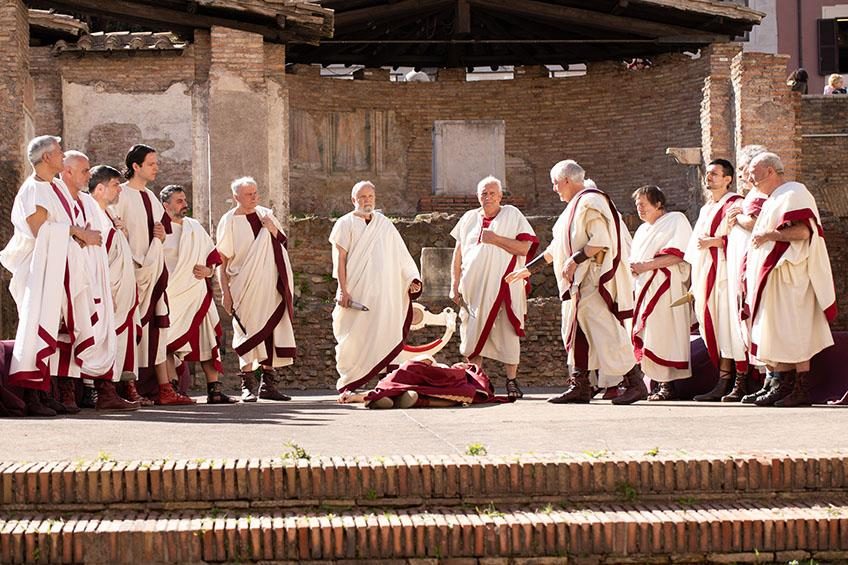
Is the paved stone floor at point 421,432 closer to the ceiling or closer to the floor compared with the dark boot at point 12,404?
closer to the floor

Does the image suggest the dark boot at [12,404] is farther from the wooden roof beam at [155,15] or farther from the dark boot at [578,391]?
the wooden roof beam at [155,15]

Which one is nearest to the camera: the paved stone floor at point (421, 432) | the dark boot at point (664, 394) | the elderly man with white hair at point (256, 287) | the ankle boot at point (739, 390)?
the paved stone floor at point (421, 432)

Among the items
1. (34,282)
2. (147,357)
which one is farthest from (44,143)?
(147,357)

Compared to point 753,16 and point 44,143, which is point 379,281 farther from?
point 753,16

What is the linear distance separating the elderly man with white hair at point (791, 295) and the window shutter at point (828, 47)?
22825 millimetres

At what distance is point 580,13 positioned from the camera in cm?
2152

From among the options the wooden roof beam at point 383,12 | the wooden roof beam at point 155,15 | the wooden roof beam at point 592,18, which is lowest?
the wooden roof beam at point 155,15

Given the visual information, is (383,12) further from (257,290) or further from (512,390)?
(512,390)

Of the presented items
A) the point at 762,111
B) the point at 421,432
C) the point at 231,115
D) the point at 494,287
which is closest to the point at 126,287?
the point at 494,287

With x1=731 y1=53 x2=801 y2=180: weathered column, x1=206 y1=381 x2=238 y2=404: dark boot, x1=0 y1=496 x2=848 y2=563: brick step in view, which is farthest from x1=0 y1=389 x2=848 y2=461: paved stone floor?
Answer: x1=731 y1=53 x2=801 y2=180: weathered column

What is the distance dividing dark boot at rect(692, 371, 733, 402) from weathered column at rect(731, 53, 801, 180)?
11.0m

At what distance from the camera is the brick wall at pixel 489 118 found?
909 inches

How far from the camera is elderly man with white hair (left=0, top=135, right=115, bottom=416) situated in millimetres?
8492

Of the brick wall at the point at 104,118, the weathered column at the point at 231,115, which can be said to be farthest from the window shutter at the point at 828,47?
the weathered column at the point at 231,115
